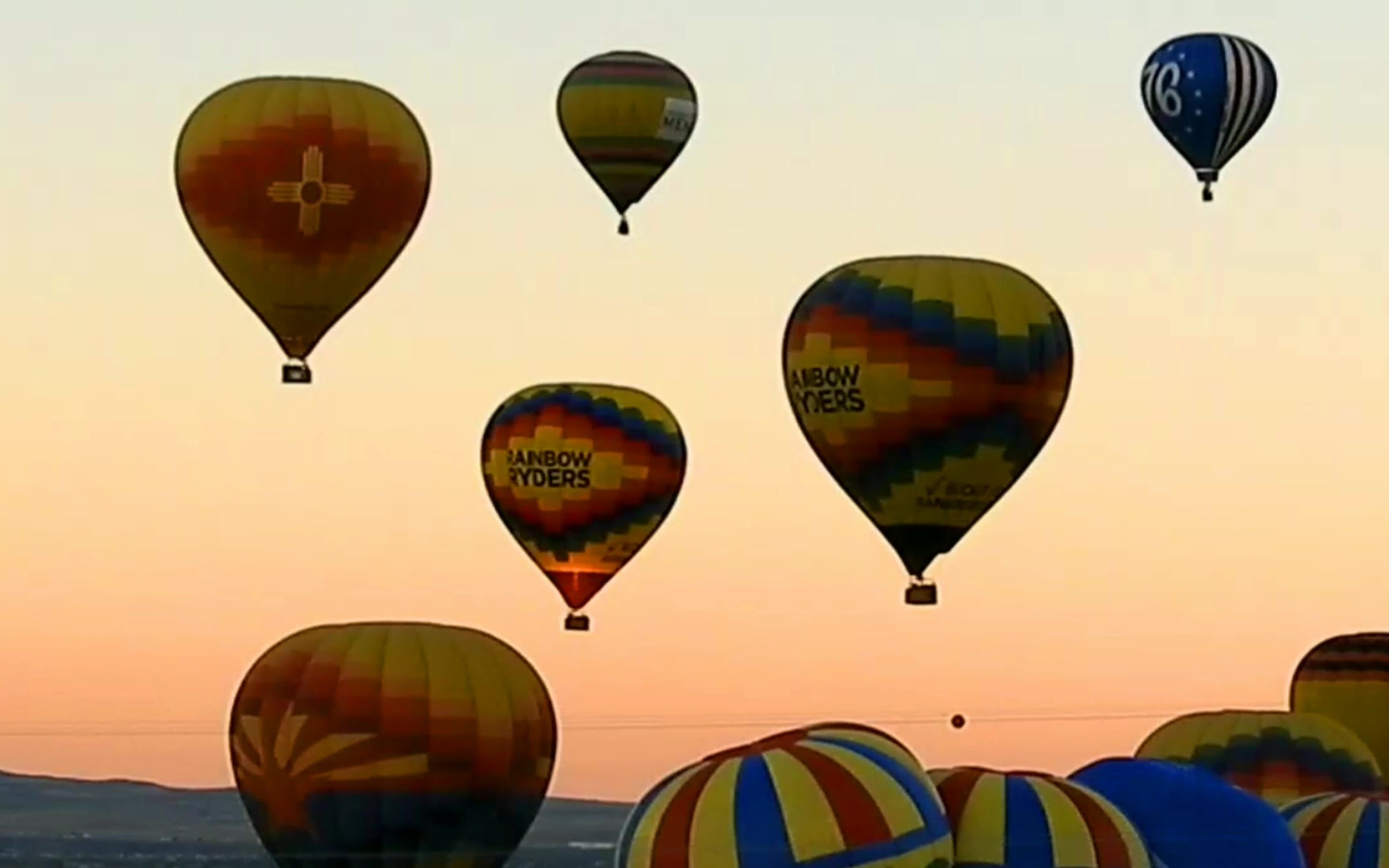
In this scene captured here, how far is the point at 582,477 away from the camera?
5759 cm

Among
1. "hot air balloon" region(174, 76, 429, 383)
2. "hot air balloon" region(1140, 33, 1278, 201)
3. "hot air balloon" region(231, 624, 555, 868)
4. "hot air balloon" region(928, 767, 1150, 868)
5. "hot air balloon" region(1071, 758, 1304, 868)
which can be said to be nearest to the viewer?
"hot air balloon" region(928, 767, 1150, 868)

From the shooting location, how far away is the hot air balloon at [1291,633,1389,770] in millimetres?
56500

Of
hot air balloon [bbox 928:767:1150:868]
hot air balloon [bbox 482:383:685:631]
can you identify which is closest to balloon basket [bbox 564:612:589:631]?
hot air balloon [bbox 482:383:685:631]

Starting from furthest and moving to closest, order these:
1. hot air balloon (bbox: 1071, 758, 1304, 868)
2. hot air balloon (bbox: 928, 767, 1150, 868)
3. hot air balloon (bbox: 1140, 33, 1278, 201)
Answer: hot air balloon (bbox: 1140, 33, 1278, 201)
hot air balloon (bbox: 1071, 758, 1304, 868)
hot air balloon (bbox: 928, 767, 1150, 868)

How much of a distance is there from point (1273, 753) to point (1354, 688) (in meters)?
6.66

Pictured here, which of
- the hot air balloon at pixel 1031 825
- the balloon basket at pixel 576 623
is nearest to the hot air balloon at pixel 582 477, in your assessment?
the balloon basket at pixel 576 623

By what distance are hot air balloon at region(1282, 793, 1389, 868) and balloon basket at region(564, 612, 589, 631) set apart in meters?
13.0

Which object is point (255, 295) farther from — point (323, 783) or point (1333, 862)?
point (1333, 862)

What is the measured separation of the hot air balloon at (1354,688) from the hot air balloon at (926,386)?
10.3 metres

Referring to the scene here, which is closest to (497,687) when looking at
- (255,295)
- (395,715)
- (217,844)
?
(395,715)

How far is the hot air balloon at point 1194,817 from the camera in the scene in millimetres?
41219

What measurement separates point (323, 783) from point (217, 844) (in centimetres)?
11078

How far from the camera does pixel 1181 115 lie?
185ft

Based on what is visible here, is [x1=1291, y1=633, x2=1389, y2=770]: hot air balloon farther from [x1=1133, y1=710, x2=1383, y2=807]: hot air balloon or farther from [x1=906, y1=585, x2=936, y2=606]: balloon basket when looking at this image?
[x1=906, y1=585, x2=936, y2=606]: balloon basket
